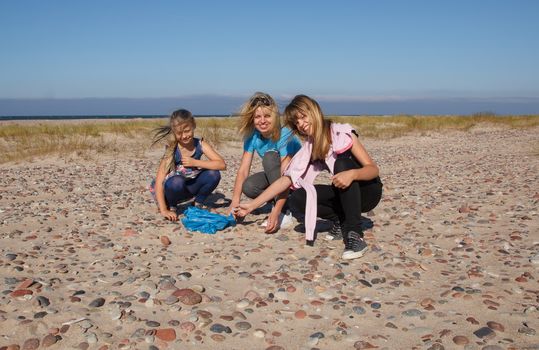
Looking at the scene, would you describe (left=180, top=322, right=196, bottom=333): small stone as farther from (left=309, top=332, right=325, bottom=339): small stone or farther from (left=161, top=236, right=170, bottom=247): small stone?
(left=161, top=236, right=170, bottom=247): small stone

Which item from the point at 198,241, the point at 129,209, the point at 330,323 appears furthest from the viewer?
the point at 129,209

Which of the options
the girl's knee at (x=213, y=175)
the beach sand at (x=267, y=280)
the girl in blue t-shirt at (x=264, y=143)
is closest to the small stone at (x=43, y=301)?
the beach sand at (x=267, y=280)

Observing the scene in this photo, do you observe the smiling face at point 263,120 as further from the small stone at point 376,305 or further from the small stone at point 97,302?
the small stone at point 97,302

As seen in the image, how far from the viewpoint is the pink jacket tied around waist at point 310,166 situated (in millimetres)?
4250

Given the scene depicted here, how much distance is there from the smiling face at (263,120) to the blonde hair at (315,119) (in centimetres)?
75

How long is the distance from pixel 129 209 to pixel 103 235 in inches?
50.2

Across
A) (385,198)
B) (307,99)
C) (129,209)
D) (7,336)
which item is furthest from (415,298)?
(129,209)

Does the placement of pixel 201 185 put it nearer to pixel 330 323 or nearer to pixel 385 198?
pixel 385 198

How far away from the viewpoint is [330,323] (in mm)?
2908

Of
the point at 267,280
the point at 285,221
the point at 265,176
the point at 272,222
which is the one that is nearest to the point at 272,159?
the point at 265,176

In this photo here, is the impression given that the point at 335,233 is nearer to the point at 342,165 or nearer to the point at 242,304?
the point at 342,165

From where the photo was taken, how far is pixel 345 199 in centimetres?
432

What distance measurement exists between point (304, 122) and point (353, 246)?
1.18 m

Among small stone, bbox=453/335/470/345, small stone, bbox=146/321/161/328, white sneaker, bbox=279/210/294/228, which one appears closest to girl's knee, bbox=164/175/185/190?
white sneaker, bbox=279/210/294/228
